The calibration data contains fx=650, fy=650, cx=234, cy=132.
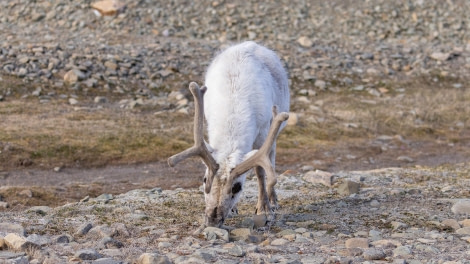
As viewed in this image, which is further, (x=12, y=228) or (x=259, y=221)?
(x=259, y=221)

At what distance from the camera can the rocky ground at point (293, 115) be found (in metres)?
8.48

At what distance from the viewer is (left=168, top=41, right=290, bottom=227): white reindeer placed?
8.83 metres

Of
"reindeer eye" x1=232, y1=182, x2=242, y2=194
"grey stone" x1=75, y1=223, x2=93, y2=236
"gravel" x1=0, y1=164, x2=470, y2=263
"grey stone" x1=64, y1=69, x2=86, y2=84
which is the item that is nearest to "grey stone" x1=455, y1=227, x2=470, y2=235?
"gravel" x1=0, y1=164, x2=470, y2=263

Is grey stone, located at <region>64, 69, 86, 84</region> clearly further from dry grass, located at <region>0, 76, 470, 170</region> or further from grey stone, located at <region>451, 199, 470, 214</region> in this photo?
grey stone, located at <region>451, 199, 470, 214</region>

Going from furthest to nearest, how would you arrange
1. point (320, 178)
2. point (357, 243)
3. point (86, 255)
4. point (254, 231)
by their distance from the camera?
point (320, 178) → point (254, 231) → point (357, 243) → point (86, 255)

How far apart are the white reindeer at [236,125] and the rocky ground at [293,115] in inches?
22.2

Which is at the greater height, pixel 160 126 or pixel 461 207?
pixel 461 207

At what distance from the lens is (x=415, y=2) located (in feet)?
140

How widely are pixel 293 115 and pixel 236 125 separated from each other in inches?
547

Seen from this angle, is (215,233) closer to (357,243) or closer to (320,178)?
(357,243)

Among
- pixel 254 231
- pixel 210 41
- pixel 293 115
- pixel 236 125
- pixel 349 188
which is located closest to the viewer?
pixel 254 231

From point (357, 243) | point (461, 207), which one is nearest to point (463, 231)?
point (461, 207)

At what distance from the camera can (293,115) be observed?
23.3 metres

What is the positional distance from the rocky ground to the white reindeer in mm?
563
